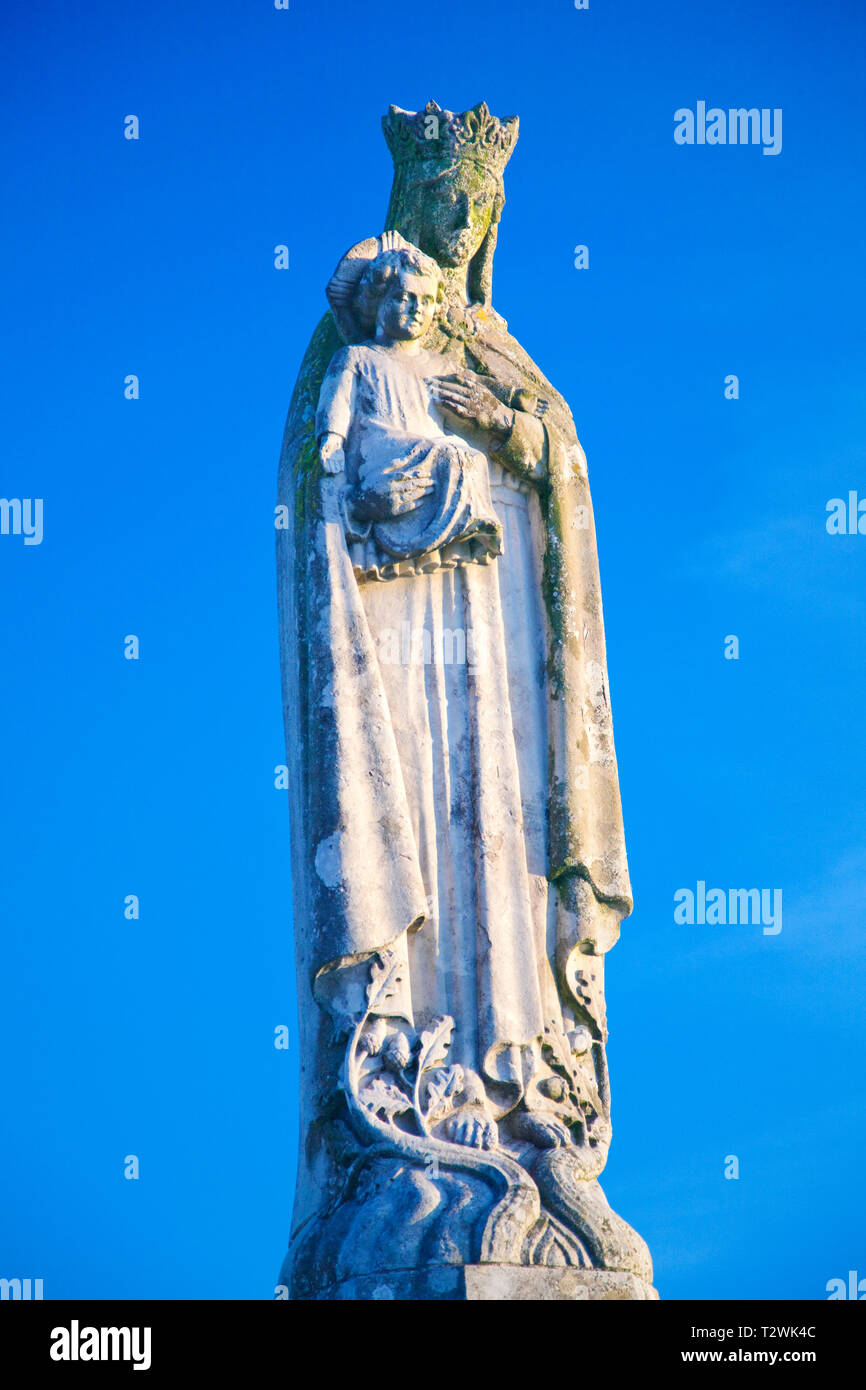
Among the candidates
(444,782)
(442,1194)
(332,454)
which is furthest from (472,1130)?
(332,454)

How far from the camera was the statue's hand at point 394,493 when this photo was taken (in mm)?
12180

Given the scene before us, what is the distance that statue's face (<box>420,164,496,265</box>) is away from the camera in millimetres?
13305

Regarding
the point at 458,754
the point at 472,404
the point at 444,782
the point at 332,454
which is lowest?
the point at 444,782

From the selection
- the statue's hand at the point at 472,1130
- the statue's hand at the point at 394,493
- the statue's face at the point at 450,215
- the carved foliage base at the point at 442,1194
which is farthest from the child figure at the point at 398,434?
the statue's hand at the point at 472,1130

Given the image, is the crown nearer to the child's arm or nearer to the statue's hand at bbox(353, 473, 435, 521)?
the child's arm

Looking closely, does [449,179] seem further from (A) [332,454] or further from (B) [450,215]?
(A) [332,454]

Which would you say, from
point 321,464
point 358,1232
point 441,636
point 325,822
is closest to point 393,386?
point 321,464

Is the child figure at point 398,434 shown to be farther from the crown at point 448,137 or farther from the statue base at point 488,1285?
the statue base at point 488,1285

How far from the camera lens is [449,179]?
13312 millimetres

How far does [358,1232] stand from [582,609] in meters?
4.07

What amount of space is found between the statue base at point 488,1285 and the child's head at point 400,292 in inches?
221

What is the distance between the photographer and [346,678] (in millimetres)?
11930

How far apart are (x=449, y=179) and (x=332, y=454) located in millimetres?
2187

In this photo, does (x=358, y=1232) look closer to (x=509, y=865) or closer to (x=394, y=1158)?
(x=394, y=1158)
